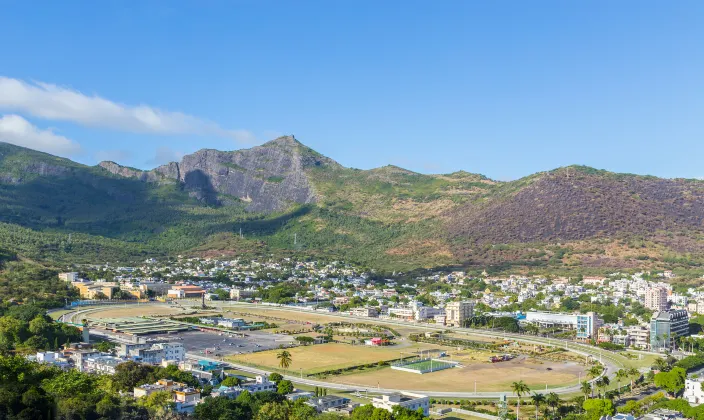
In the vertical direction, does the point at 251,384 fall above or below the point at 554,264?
below

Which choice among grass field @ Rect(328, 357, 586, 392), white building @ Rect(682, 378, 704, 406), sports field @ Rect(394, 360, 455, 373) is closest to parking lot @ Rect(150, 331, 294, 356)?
grass field @ Rect(328, 357, 586, 392)

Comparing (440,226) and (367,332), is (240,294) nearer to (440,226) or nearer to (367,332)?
(367,332)

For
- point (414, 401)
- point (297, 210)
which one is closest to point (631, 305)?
point (414, 401)

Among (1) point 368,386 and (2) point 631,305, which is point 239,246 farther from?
(1) point 368,386

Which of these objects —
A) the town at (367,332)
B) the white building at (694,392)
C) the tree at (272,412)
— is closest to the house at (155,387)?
the town at (367,332)

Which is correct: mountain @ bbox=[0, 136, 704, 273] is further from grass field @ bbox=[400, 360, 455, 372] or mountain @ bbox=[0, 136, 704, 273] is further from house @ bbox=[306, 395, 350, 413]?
house @ bbox=[306, 395, 350, 413]

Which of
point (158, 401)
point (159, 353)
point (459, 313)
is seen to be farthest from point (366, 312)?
point (158, 401)

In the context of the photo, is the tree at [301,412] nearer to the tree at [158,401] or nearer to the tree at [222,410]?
the tree at [222,410]

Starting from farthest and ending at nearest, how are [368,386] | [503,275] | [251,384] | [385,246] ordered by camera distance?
[385,246], [503,275], [368,386], [251,384]
